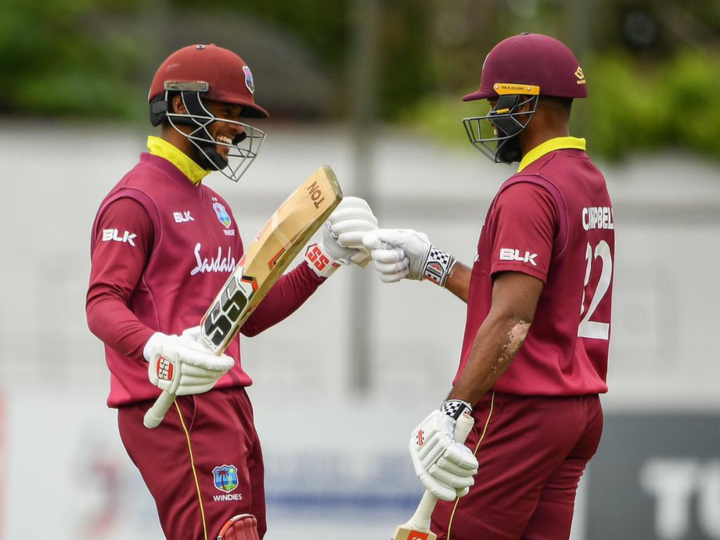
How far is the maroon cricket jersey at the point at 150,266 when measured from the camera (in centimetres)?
369

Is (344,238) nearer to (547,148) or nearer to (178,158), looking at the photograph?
(178,158)

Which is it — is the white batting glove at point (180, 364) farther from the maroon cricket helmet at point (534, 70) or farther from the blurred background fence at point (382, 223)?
the blurred background fence at point (382, 223)

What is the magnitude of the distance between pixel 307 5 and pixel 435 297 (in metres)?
5.67

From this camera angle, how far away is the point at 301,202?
3.73 meters

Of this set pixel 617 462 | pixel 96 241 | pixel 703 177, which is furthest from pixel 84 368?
pixel 96 241

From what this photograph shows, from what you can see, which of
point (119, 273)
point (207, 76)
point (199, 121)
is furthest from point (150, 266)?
point (207, 76)

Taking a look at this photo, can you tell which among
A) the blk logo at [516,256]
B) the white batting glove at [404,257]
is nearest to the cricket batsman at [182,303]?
the white batting glove at [404,257]

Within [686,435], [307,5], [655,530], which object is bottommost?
[655,530]

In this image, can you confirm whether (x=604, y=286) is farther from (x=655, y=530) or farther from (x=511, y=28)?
(x=511, y=28)

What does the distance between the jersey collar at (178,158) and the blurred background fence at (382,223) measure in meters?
3.90

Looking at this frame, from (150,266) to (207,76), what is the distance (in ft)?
2.08

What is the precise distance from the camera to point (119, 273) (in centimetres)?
370

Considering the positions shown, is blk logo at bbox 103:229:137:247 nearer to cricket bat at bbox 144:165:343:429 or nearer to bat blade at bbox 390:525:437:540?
cricket bat at bbox 144:165:343:429

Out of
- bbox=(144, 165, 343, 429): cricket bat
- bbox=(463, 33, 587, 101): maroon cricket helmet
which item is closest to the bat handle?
bbox=(144, 165, 343, 429): cricket bat
